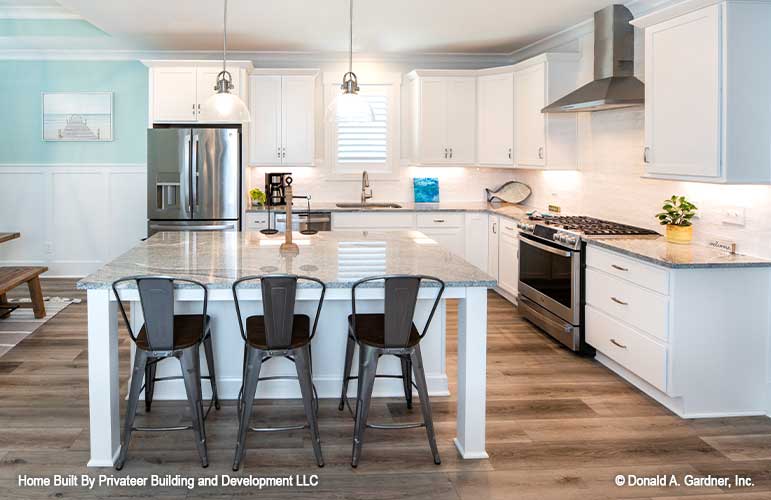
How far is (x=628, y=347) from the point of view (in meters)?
4.16

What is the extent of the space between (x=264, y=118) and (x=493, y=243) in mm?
2643

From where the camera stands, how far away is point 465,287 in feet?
10.2

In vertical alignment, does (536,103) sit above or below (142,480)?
above

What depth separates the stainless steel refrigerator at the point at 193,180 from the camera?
6.56 m

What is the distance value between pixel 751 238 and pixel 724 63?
100 cm

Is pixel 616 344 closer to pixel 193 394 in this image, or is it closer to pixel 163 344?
pixel 193 394

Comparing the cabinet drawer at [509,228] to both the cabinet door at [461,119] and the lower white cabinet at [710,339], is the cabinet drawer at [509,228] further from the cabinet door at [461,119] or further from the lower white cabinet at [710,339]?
the lower white cabinet at [710,339]

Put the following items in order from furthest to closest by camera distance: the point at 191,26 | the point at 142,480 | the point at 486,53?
the point at 486,53
the point at 191,26
the point at 142,480

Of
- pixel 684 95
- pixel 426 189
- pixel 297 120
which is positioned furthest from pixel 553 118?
pixel 297 120

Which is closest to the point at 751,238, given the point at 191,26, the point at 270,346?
the point at 270,346

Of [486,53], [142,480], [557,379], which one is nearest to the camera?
[142,480]

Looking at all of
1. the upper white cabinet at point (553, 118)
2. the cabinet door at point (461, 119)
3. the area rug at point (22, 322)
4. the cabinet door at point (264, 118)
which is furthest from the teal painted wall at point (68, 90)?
the upper white cabinet at point (553, 118)

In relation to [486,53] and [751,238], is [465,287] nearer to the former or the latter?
[751,238]

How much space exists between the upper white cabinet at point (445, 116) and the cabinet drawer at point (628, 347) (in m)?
2.98
